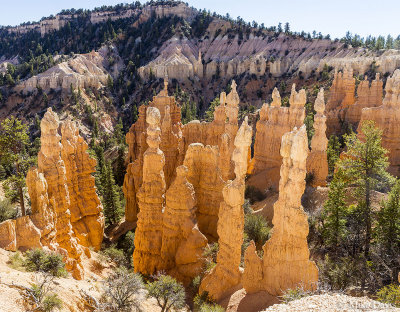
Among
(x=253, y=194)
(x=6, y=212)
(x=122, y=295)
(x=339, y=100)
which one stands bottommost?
(x=253, y=194)

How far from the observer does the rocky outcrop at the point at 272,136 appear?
27516 mm

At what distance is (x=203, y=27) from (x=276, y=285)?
118952mm

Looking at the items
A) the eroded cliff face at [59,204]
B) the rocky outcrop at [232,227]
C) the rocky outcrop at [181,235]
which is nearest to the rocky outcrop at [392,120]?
the rocky outcrop at [181,235]

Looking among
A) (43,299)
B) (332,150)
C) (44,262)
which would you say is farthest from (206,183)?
(332,150)

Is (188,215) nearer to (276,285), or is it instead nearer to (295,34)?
(276,285)

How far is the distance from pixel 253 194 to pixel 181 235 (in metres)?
11.8

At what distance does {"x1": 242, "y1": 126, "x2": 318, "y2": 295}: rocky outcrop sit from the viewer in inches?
446

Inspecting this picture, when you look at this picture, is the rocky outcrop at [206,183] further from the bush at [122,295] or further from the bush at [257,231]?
the bush at [122,295]

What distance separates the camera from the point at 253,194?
28031 mm

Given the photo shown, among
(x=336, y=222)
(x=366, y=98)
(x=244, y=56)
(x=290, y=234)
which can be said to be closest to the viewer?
(x=290, y=234)

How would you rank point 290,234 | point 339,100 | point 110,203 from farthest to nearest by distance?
point 339,100, point 110,203, point 290,234

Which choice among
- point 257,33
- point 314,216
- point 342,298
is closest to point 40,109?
point 257,33

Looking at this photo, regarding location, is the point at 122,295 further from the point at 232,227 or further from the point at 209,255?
the point at 209,255

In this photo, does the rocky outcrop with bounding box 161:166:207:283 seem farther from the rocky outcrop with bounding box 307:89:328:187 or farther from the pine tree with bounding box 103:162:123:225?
the pine tree with bounding box 103:162:123:225
